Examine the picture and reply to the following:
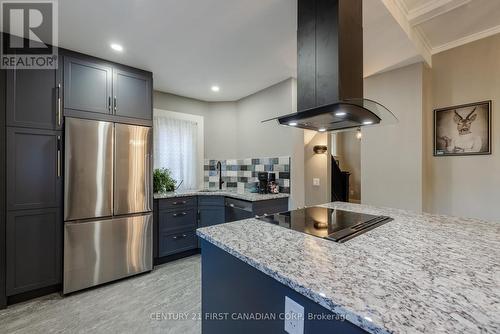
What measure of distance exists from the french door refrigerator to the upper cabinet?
150 mm

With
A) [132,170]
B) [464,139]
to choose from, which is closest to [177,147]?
[132,170]

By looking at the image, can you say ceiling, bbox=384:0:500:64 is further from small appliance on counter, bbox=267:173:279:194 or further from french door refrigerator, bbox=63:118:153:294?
french door refrigerator, bbox=63:118:153:294

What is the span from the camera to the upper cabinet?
2262 mm

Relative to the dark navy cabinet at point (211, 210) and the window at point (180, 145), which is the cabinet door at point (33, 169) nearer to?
the window at point (180, 145)

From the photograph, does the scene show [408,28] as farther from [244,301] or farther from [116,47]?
[116,47]

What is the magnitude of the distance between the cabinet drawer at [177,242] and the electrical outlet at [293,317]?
8.02 ft

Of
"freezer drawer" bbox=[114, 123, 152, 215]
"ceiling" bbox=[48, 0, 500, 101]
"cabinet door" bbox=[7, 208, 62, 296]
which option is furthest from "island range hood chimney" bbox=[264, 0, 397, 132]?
"cabinet door" bbox=[7, 208, 62, 296]

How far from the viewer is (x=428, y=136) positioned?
2736mm

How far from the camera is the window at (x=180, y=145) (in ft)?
11.2

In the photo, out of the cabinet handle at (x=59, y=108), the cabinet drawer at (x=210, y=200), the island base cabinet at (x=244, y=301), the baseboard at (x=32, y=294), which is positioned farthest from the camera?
the cabinet drawer at (x=210, y=200)

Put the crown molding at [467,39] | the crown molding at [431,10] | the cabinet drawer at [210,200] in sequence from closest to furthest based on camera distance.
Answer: the crown molding at [431,10] → the crown molding at [467,39] → the cabinet drawer at [210,200]

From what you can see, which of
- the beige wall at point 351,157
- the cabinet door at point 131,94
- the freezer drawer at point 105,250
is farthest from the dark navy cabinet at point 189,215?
the beige wall at point 351,157

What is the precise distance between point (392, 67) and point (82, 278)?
4.16m

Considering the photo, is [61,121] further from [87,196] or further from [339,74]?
[339,74]
